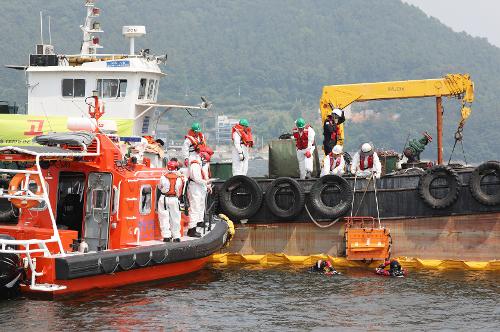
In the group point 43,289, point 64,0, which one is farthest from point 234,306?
point 64,0

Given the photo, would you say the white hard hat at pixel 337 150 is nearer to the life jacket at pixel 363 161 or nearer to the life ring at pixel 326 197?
the life jacket at pixel 363 161

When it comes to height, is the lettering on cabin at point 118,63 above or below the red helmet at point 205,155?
above

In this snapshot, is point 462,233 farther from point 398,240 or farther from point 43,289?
point 43,289

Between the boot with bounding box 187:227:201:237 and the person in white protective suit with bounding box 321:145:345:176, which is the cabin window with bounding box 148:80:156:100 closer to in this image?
the person in white protective suit with bounding box 321:145:345:176

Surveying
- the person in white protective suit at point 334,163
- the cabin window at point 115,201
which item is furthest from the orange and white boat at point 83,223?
the person in white protective suit at point 334,163

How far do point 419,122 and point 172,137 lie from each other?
50180 millimetres

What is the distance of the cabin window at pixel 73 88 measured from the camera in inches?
1097

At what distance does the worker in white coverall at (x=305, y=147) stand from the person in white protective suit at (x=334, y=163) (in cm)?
50

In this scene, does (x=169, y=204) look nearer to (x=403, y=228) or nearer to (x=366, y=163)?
(x=366, y=163)

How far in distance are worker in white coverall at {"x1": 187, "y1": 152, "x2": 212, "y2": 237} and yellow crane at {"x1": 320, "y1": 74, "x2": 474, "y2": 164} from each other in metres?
4.90

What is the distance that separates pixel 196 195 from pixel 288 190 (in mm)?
2958

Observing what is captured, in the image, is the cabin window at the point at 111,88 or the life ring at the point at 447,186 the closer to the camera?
the life ring at the point at 447,186

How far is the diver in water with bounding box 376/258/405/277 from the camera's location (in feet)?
69.5

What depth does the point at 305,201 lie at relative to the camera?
2330 centimetres
